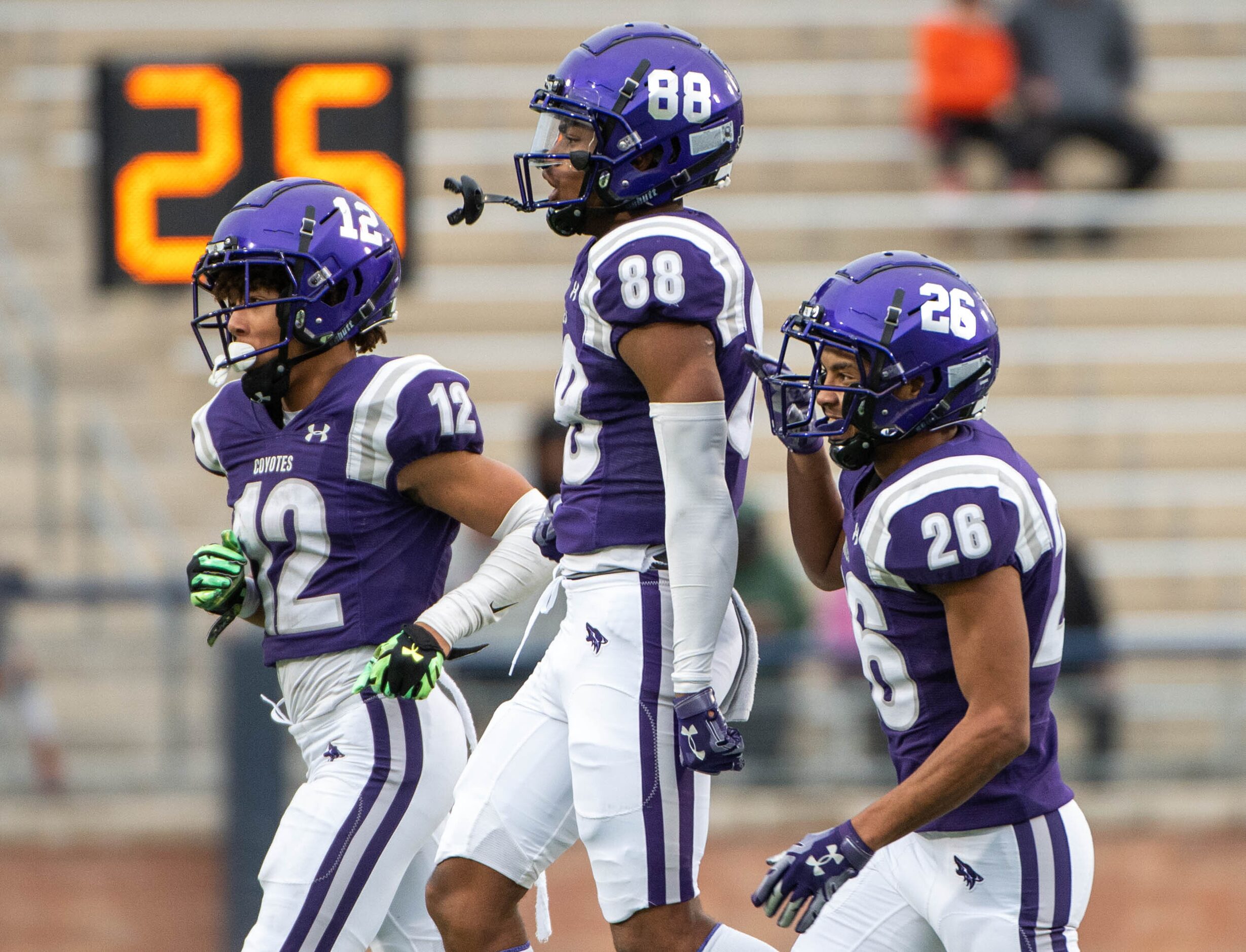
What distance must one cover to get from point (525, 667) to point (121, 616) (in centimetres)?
156

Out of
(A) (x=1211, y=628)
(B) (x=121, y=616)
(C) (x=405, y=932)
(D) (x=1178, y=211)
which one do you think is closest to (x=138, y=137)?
(B) (x=121, y=616)

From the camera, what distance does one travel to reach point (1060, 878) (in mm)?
3195

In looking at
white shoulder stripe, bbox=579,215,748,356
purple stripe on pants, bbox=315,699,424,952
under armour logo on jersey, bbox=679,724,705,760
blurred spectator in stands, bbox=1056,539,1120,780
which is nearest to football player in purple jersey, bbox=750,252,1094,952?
white shoulder stripe, bbox=579,215,748,356

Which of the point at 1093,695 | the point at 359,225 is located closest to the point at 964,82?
the point at 1093,695

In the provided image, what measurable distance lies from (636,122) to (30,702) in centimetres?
450

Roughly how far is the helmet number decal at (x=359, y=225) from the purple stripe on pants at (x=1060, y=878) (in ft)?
5.36

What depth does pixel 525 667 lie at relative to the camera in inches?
268

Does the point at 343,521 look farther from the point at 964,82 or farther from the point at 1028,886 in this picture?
the point at 964,82

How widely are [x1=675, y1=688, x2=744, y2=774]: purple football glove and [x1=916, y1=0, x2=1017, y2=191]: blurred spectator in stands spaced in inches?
270

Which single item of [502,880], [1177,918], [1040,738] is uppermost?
[1040,738]

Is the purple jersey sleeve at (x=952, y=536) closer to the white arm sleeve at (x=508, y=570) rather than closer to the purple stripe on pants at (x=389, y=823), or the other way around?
the white arm sleeve at (x=508, y=570)

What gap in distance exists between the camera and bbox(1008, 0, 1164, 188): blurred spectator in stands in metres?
9.68

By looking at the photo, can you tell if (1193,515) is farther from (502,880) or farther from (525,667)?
(502,880)

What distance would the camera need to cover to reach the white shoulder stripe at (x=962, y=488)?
10.2ft
